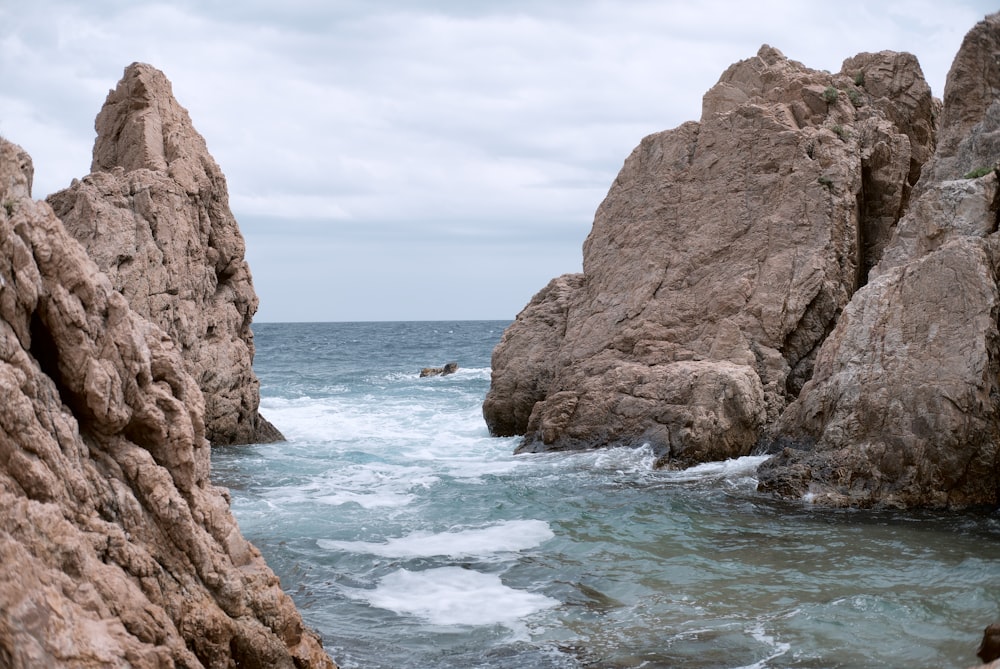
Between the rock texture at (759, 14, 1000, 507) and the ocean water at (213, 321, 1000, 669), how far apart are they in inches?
28.9

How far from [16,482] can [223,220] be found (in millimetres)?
17375

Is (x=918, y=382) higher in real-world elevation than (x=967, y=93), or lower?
lower

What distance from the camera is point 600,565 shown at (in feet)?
38.7

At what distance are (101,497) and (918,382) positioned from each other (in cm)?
1204

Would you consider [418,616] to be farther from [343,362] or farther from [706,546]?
[343,362]

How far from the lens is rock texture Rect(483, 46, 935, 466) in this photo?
19203mm

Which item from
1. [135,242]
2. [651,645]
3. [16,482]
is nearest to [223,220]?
[135,242]

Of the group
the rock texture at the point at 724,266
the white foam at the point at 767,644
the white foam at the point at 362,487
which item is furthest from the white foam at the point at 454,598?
the rock texture at the point at 724,266

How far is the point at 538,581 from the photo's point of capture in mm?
11094

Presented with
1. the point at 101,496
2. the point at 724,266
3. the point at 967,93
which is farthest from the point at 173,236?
the point at 967,93

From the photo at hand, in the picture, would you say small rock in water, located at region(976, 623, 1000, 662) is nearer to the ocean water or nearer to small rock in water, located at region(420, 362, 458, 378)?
the ocean water

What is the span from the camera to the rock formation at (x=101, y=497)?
493 centimetres

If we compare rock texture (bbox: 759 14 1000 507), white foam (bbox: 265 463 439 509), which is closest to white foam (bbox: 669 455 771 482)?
rock texture (bbox: 759 14 1000 507)

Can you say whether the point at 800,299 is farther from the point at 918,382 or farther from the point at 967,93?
the point at 918,382
